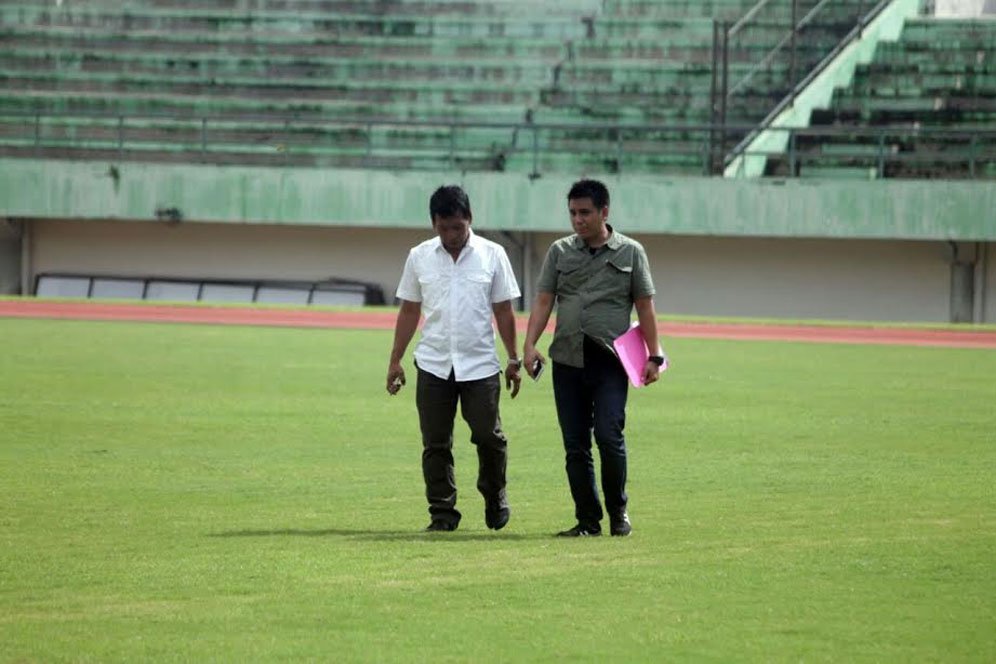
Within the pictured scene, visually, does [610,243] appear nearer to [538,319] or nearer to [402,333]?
[538,319]

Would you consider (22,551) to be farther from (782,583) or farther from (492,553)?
(782,583)

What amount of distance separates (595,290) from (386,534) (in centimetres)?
161

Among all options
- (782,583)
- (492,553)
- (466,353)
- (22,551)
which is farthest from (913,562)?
(22,551)

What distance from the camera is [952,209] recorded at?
3609cm

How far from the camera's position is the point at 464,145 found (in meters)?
39.9

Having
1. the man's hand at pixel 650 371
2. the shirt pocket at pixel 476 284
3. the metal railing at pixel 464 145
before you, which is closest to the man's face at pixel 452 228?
the shirt pocket at pixel 476 284

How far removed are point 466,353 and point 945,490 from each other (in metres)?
3.39

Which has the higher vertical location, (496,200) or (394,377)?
(496,200)

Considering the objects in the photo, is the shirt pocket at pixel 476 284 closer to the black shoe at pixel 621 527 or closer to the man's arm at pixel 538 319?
the man's arm at pixel 538 319

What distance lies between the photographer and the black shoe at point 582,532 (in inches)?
414

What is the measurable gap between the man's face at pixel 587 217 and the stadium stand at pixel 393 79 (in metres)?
27.0

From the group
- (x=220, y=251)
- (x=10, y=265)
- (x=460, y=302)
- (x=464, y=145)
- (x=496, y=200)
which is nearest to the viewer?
(x=460, y=302)

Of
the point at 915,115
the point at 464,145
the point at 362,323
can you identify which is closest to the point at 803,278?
the point at 915,115

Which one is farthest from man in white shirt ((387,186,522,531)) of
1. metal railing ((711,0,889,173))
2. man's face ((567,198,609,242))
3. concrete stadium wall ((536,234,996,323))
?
concrete stadium wall ((536,234,996,323))
